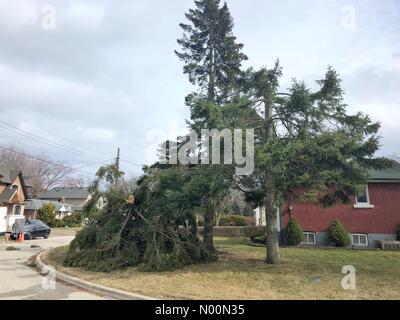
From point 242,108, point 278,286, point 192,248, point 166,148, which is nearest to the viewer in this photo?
point 278,286

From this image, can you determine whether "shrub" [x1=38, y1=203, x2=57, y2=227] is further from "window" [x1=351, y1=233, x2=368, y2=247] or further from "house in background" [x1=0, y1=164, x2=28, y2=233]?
"window" [x1=351, y1=233, x2=368, y2=247]

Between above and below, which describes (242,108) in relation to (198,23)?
below

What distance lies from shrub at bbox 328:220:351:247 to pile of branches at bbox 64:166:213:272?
8589 mm

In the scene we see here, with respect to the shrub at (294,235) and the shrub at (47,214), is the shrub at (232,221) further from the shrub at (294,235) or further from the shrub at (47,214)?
the shrub at (47,214)

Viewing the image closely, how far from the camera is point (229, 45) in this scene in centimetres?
1691

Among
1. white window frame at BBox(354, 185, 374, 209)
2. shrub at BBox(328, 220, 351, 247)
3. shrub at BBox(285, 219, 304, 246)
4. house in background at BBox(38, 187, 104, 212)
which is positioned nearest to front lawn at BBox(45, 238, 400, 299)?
shrub at BBox(328, 220, 351, 247)

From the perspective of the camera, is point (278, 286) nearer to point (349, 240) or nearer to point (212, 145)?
point (212, 145)

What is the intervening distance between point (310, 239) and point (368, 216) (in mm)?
3209

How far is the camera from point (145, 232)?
37.8 feet

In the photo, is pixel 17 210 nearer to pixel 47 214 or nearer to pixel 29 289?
pixel 47 214

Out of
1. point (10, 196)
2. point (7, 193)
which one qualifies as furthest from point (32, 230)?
point (7, 193)
